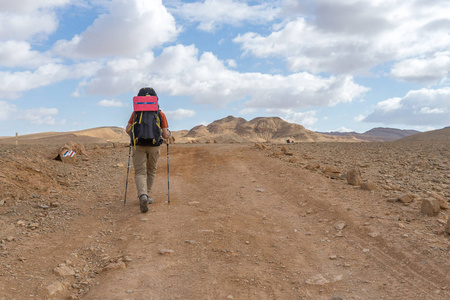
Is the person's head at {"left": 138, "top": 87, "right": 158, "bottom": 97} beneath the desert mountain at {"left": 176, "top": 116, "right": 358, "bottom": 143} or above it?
beneath

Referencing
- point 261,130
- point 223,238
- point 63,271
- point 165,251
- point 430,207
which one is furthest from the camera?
point 261,130

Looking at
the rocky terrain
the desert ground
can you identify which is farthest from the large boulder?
the rocky terrain

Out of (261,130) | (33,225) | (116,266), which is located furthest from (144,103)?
(261,130)

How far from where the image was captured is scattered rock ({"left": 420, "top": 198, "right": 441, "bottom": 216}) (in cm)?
721

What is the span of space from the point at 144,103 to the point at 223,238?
3.58 meters

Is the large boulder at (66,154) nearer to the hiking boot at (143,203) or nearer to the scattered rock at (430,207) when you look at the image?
the hiking boot at (143,203)

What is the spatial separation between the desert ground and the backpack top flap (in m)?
2.28

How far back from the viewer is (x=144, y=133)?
8.02m

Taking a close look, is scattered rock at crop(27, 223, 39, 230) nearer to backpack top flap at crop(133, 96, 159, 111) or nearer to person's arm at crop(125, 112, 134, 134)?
person's arm at crop(125, 112, 134, 134)

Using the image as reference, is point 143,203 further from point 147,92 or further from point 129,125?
point 147,92

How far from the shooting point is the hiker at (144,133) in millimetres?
8016

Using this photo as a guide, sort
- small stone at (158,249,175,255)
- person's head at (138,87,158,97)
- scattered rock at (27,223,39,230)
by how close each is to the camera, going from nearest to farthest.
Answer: small stone at (158,249,175,255) → scattered rock at (27,223,39,230) → person's head at (138,87,158,97)

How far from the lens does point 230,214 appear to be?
25.7 ft

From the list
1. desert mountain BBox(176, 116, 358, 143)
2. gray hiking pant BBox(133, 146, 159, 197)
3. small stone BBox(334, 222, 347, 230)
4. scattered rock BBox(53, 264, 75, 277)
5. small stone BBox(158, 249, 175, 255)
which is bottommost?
scattered rock BBox(53, 264, 75, 277)
